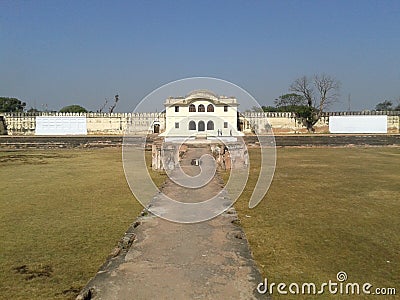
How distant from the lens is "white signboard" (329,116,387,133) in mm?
32406

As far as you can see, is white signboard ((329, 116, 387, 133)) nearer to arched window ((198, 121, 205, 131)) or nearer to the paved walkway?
arched window ((198, 121, 205, 131))

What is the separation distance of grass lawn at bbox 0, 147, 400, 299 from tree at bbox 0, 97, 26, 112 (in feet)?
137

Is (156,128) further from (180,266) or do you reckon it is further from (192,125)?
(180,266)

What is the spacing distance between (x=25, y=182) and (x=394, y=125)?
103 ft

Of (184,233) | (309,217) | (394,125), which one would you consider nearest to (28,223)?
(184,233)

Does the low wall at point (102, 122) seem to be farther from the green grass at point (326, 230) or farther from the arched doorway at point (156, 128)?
the green grass at point (326, 230)

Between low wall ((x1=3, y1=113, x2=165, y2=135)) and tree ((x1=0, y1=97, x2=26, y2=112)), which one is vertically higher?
tree ((x1=0, y1=97, x2=26, y2=112))

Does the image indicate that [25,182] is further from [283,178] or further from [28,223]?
[283,178]

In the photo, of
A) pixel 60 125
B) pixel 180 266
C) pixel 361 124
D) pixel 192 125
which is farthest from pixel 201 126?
pixel 180 266

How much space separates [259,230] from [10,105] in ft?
157

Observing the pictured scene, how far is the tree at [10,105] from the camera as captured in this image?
45.3 metres

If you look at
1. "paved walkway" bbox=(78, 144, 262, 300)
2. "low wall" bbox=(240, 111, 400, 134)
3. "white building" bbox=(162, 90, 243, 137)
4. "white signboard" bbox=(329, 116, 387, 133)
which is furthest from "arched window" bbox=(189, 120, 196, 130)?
"paved walkway" bbox=(78, 144, 262, 300)

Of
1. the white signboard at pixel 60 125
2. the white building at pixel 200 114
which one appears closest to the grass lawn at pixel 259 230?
the white building at pixel 200 114

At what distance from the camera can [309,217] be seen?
5.05 metres
